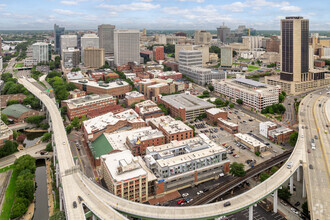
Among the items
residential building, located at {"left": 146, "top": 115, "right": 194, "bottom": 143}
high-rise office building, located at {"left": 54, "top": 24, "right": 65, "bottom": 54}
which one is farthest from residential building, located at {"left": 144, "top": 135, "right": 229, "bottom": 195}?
high-rise office building, located at {"left": 54, "top": 24, "right": 65, "bottom": 54}

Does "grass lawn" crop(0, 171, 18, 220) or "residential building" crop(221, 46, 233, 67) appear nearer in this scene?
"grass lawn" crop(0, 171, 18, 220)

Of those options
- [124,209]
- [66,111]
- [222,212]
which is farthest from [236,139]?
[66,111]

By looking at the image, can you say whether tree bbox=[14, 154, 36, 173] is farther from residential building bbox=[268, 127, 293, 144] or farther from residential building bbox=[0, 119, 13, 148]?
residential building bbox=[268, 127, 293, 144]

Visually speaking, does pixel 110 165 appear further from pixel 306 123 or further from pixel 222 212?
pixel 306 123

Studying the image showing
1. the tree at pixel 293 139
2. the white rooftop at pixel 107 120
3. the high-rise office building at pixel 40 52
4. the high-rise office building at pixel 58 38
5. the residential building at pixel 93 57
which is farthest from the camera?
the high-rise office building at pixel 58 38

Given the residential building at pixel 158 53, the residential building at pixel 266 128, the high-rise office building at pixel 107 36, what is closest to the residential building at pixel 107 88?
the residential building at pixel 266 128

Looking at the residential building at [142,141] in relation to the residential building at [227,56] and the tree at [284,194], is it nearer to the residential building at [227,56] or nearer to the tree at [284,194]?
the tree at [284,194]
